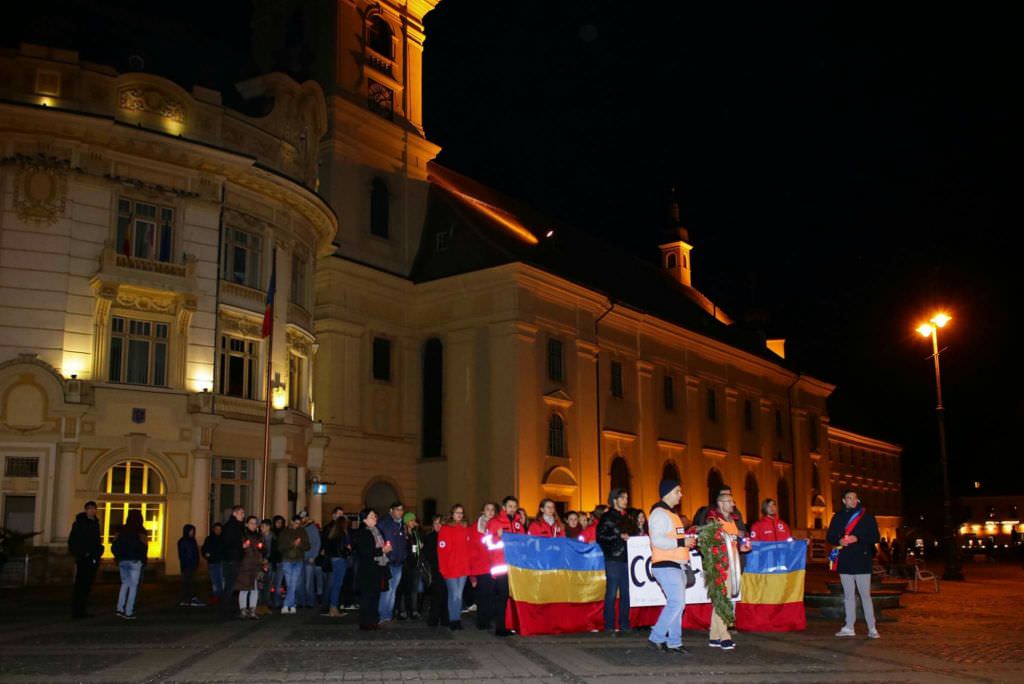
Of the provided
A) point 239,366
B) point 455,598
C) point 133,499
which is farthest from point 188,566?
point 239,366

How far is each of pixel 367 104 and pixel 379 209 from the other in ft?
13.4

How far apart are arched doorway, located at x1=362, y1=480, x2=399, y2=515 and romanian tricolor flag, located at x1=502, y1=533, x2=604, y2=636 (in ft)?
78.2

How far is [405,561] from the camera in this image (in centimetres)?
1697

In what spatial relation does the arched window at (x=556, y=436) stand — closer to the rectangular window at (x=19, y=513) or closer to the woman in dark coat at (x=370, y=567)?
the rectangular window at (x=19, y=513)

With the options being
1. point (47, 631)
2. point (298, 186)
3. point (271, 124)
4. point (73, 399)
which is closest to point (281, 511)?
point (73, 399)

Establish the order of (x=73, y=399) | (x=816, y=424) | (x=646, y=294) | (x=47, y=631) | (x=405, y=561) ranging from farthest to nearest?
(x=816, y=424), (x=646, y=294), (x=73, y=399), (x=405, y=561), (x=47, y=631)

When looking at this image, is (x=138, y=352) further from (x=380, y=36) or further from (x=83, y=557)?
(x=380, y=36)

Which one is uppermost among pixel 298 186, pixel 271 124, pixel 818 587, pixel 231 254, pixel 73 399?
pixel 271 124

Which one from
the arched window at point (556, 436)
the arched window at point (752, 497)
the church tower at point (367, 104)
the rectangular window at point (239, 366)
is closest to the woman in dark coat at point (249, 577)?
the rectangular window at point (239, 366)

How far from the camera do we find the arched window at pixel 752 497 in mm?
56531

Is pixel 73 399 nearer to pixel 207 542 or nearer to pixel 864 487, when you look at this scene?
pixel 207 542

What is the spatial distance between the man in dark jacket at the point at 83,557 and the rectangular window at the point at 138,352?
9.78 meters

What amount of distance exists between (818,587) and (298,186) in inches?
711

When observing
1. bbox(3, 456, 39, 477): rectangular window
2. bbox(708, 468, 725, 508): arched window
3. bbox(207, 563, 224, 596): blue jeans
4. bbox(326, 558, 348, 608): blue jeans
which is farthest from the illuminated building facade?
bbox(708, 468, 725, 508): arched window
